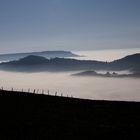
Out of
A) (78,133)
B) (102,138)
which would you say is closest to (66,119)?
(78,133)

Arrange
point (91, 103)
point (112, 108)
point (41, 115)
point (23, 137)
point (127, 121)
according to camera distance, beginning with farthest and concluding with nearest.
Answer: point (91, 103)
point (112, 108)
point (41, 115)
point (127, 121)
point (23, 137)

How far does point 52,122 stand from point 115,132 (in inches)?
355

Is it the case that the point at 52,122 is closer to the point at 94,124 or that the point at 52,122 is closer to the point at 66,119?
the point at 66,119

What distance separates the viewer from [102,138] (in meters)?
34.5

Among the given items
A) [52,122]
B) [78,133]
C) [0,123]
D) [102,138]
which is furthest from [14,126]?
[102,138]

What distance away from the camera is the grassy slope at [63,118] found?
117ft

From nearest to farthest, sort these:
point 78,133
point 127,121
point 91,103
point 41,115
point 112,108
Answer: point 78,133
point 127,121
point 41,115
point 112,108
point 91,103

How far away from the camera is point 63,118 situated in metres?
42.9

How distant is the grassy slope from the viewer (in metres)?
35.7

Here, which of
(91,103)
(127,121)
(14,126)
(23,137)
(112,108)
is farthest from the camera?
(91,103)

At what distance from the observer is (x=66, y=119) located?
42438 mm

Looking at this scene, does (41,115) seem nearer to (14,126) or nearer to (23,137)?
(14,126)

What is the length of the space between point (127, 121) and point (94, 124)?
15.9ft

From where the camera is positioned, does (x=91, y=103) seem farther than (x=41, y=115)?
Yes
